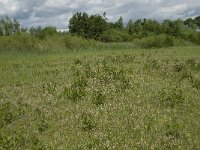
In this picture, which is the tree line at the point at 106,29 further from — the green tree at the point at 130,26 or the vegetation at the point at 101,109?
the vegetation at the point at 101,109

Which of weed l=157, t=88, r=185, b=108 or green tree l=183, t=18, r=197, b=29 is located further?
green tree l=183, t=18, r=197, b=29

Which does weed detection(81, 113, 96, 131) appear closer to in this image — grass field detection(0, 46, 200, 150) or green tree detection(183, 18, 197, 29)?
grass field detection(0, 46, 200, 150)

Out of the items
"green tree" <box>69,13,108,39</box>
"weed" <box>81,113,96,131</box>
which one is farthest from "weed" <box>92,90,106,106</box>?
"green tree" <box>69,13,108,39</box>

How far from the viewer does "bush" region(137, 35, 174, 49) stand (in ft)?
181

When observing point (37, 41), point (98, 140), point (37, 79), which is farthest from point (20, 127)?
point (37, 41)

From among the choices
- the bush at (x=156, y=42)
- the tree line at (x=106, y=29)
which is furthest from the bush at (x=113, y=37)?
the bush at (x=156, y=42)

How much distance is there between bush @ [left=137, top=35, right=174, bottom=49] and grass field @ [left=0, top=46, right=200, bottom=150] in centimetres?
3709

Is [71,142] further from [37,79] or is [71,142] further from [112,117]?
[37,79]

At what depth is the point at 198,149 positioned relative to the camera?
7992 millimetres

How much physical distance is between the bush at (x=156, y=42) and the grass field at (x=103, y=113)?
3709cm

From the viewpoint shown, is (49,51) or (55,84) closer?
(55,84)

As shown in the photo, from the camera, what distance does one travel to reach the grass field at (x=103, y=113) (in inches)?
344

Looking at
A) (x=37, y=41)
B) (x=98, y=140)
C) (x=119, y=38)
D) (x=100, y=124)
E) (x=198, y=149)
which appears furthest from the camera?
(x=119, y=38)

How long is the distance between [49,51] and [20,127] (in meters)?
28.2
